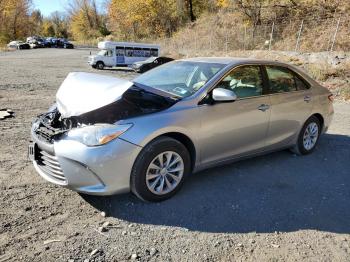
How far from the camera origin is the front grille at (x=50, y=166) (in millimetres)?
3635

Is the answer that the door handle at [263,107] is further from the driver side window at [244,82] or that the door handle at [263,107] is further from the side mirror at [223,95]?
the side mirror at [223,95]

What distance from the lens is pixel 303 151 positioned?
582 cm

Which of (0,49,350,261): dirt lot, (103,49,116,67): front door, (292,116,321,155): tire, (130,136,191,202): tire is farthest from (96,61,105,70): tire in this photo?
(130,136,191,202): tire

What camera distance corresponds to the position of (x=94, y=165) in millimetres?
3441

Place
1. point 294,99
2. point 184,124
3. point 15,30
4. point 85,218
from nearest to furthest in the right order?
point 85,218 < point 184,124 < point 294,99 < point 15,30

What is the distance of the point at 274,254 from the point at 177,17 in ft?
159

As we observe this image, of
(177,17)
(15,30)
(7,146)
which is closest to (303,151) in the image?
(7,146)

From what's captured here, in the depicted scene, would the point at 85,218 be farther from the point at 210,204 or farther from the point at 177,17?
the point at 177,17

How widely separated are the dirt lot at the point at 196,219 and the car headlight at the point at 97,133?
79cm

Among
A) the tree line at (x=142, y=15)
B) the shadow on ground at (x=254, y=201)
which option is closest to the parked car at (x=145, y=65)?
the tree line at (x=142, y=15)

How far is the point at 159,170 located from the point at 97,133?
83cm

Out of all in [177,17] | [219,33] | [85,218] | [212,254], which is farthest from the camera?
[177,17]

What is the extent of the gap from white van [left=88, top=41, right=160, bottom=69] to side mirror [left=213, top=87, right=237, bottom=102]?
23.4 metres

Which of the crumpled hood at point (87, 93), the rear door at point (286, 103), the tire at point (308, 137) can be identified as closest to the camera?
the crumpled hood at point (87, 93)
